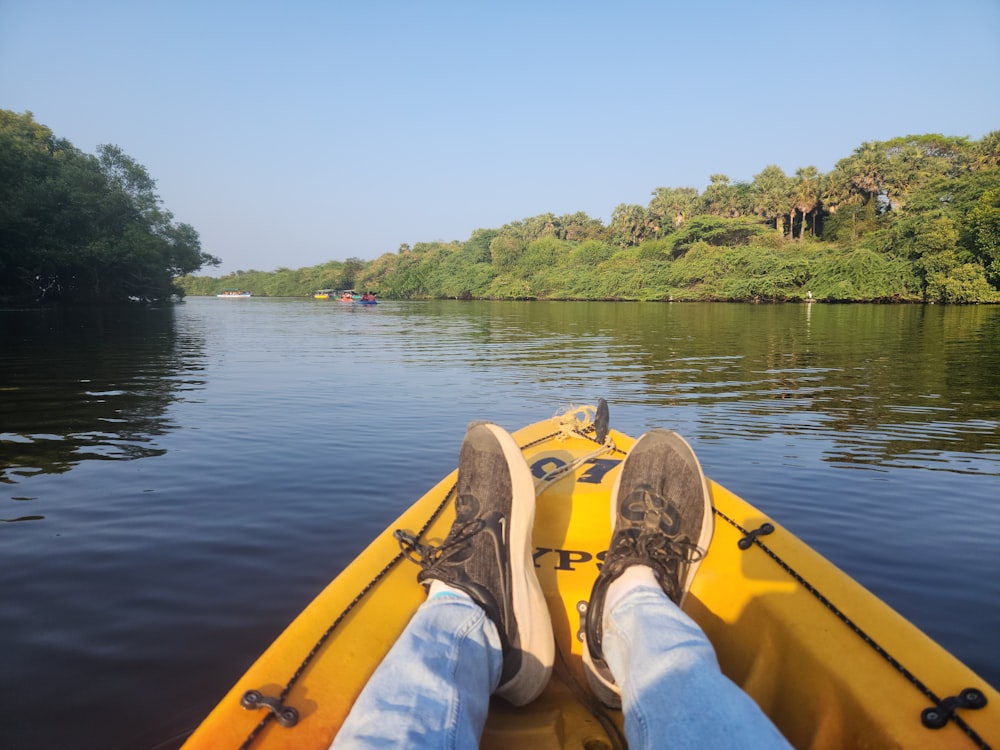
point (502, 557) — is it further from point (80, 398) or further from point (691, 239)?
point (691, 239)

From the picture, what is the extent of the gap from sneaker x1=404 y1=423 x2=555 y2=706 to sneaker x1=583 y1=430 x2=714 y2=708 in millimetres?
196

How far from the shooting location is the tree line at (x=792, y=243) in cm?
4309

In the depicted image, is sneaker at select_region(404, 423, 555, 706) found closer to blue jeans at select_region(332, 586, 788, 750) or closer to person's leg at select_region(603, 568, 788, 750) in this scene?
blue jeans at select_region(332, 586, 788, 750)

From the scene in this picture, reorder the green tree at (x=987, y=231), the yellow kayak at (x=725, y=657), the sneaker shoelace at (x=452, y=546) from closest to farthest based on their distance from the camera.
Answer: the yellow kayak at (x=725, y=657) → the sneaker shoelace at (x=452, y=546) → the green tree at (x=987, y=231)

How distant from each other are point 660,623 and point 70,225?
151ft

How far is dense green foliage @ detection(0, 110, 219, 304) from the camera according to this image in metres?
34.6

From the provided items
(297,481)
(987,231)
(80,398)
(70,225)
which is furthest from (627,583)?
(987,231)

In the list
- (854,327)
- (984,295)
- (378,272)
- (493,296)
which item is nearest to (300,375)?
(854,327)

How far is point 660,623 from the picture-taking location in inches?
72.8

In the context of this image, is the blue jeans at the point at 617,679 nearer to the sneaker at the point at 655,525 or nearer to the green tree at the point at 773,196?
the sneaker at the point at 655,525

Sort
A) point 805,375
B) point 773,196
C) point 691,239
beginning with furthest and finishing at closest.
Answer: point 691,239
point 773,196
point 805,375

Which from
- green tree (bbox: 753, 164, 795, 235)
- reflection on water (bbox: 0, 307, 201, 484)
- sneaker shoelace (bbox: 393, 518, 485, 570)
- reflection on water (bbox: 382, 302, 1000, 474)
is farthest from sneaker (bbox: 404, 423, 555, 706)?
green tree (bbox: 753, 164, 795, 235)

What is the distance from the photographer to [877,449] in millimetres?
6969

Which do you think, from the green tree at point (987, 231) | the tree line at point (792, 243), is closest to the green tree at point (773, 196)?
the tree line at point (792, 243)
